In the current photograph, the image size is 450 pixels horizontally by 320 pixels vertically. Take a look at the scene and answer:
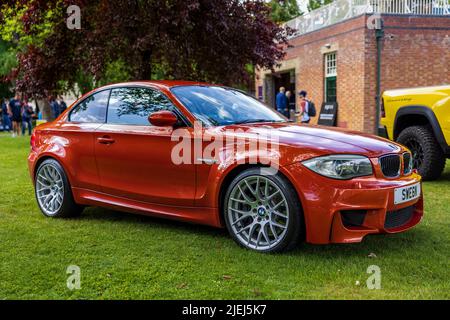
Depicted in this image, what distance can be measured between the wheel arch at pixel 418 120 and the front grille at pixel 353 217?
3.81m

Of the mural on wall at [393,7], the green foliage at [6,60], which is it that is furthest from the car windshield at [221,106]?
the green foliage at [6,60]

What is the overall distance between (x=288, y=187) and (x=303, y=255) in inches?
23.2

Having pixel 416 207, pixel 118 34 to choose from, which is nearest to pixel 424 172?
pixel 416 207

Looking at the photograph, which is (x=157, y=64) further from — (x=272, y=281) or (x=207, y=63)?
(x=272, y=281)

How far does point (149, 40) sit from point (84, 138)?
11.9 feet

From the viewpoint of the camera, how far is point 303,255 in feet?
13.1

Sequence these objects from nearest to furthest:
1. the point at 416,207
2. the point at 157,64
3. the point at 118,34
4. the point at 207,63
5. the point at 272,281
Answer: the point at 272,281 < the point at 416,207 < the point at 118,34 < the point at 207,63 < the point at 157,64

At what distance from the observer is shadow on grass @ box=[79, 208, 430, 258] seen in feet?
13.4

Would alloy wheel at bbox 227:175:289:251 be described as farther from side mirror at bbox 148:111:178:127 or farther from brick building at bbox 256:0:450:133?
brick building at bbox 256:0:450:133

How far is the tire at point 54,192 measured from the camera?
212 inches

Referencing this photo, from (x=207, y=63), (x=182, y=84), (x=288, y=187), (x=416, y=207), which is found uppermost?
(x=207, y=63)

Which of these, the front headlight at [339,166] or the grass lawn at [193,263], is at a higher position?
the front headlight at [339,166]

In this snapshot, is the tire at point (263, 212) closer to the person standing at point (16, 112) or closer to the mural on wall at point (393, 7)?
the mural on wall at point (393, 7)

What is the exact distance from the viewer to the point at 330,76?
18.6m
